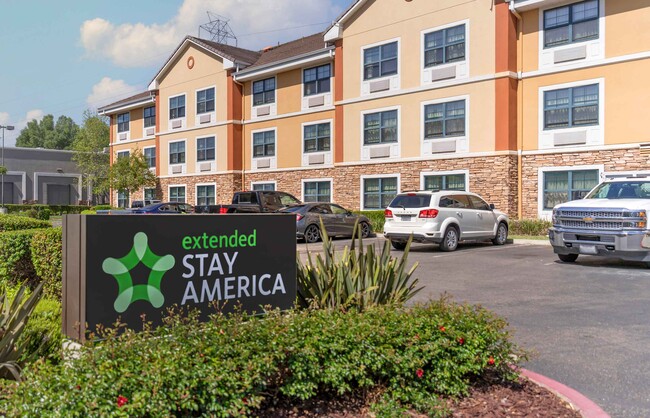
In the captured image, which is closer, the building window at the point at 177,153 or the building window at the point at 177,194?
the building window at the point at 177,153

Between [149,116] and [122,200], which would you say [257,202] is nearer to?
[149,116]

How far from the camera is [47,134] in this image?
11912 centimetres

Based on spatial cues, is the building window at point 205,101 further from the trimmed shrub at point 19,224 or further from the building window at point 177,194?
the trimmed shrub at point 19,224

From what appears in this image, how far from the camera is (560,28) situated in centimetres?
2298

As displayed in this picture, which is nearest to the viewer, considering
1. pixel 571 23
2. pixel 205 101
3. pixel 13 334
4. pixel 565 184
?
pixel 13 334

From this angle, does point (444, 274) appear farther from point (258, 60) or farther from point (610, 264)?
point (258, 60)

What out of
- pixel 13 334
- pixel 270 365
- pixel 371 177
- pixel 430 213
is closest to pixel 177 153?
pixel 371 177

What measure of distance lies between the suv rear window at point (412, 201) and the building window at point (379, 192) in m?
9.60

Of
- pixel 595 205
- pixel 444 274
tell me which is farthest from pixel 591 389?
pixel 595 205

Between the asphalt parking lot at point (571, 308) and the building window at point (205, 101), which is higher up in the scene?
the building window at point (205, 101)

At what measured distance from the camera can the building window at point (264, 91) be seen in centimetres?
3478

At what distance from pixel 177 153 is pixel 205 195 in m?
4.50

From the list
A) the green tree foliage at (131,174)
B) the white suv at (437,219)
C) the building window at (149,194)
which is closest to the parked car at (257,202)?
the white suv at (437,219)

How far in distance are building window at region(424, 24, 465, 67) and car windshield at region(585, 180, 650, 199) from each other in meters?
12.0
